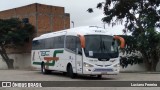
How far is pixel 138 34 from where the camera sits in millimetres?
36969

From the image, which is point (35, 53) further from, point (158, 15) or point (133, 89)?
point (133, 89)

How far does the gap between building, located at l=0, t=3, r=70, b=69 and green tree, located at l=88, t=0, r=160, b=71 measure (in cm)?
1401

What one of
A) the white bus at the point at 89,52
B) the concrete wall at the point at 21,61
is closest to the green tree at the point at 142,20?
the white bus at the point at 89,52

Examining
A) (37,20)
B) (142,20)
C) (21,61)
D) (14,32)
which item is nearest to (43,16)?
(37,20)

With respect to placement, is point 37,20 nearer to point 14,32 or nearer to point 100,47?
point 14,32

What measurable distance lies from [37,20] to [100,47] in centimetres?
2835

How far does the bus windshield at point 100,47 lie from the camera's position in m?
23.3

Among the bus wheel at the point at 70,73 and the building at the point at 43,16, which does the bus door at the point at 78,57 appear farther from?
the building at the point at 43,16

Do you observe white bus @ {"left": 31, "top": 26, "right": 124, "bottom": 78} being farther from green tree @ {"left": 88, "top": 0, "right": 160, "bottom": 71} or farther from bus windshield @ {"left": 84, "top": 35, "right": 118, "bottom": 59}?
green tree @ {"left": 88, "top": 0, "right": 160, "bottom": 71}

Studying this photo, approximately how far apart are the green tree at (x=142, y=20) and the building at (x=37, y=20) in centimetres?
1401

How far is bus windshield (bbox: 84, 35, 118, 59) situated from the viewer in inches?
916

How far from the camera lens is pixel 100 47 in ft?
77.1

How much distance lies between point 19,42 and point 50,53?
2293cm

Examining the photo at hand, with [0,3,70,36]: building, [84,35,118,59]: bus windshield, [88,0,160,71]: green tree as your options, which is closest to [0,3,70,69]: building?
[0,3,70,36]: building
